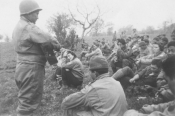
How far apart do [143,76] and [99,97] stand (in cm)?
261

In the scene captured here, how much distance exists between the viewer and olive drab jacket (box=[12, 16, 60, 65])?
3.17 m

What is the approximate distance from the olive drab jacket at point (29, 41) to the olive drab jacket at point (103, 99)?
112cm

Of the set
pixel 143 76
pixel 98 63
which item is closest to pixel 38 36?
pixel 98 63

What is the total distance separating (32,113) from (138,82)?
2.70m

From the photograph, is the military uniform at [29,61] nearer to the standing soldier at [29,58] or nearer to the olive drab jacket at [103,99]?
the standing soldier at [29,58]

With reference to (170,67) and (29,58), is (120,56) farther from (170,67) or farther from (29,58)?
(170,67)

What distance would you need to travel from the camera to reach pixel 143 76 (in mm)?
4770

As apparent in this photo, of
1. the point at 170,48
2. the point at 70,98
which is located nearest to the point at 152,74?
the point at 170,48

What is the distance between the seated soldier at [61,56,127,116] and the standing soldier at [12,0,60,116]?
2.77 feet

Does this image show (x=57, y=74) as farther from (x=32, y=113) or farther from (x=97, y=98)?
(x=97, y=98)

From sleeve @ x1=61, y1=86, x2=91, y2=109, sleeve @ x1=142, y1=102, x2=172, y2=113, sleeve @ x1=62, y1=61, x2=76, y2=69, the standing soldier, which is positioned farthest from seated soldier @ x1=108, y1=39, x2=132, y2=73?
sleeve @ x1=142, y1=102, x2=172, y2=113

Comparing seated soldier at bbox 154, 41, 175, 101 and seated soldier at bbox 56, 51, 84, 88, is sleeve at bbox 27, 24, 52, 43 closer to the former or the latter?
seated soldier at bbox 154, 41, 175, 101

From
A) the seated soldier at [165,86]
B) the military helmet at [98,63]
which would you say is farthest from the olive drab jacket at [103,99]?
the seated soldier at [165,86]

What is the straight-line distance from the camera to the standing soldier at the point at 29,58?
3.20 meters
